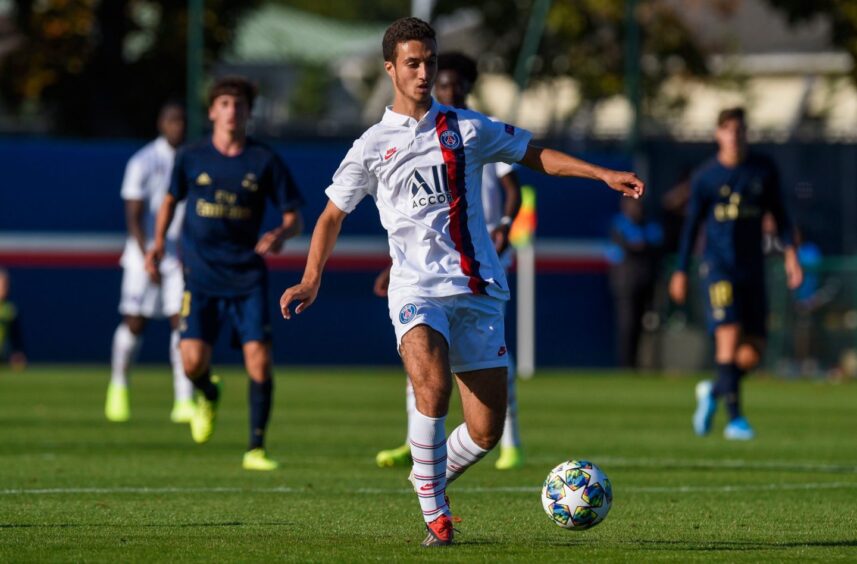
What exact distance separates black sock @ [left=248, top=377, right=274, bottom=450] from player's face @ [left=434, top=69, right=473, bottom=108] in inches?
83.1

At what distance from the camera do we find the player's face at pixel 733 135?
47.2 feet

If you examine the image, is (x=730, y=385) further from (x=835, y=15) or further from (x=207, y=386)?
(x=835, y=15)

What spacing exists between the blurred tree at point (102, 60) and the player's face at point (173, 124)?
52.9ft

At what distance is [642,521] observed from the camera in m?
8.59

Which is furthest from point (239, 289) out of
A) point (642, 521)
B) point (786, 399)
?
point (786, 399)

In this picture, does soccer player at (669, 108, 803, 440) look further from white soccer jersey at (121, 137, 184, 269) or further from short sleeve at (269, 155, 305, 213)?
white soccer jersey at (121, 137, 184, 269)

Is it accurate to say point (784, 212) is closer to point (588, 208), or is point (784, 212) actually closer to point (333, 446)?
point (333, 446)

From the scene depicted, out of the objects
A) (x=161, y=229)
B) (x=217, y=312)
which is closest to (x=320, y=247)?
(x=217, y=312)

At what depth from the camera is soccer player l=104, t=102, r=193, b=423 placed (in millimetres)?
15281

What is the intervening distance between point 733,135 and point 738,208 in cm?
57

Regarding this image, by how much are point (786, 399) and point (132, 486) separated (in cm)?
1163

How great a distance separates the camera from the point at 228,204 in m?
11.9

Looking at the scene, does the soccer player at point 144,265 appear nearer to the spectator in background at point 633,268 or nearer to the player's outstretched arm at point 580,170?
the player's outstretched arm at point 580,170

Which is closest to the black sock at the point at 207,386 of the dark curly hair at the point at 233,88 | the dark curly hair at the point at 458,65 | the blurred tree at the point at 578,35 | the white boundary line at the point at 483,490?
the dark curly hair at the point at 233,88
